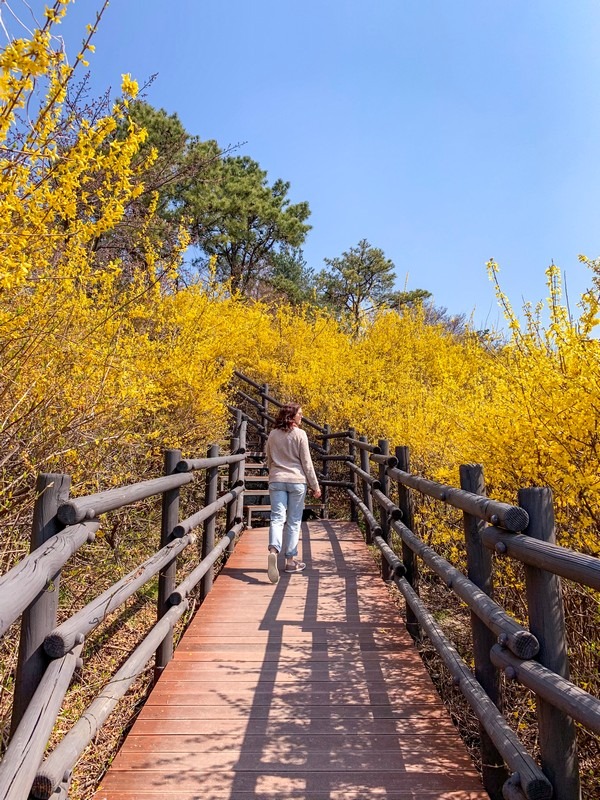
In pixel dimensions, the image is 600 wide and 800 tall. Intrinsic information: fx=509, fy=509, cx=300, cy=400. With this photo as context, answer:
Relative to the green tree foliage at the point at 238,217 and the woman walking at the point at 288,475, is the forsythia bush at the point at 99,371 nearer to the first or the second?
the woman walking at the point at 288,475

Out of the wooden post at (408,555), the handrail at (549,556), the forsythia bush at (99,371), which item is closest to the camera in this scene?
the handrail at (549,556)

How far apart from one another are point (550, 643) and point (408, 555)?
2106 millimetres

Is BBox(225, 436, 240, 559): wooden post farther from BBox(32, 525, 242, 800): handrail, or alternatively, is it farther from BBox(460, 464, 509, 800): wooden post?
BBox(460, 464, 509, 800): wooden post

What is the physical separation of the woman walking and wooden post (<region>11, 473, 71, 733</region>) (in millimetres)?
3156

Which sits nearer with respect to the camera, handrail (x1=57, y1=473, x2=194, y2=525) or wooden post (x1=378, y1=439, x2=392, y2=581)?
handrail (x1=57, y1=473, x2=194, y2=525)

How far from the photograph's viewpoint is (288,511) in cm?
477

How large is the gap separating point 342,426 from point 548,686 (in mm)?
8960

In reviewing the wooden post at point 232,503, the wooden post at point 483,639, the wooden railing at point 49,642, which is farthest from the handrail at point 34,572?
the wooden post at point 232,503

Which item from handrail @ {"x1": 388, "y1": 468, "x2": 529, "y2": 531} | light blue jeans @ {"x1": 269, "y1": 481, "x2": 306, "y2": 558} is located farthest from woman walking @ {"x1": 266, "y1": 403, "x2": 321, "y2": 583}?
handrail @ {"x1": 388, "y1": 468, "x2": 529, "y2": 531}

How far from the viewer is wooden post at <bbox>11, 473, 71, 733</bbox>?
55.7 inches

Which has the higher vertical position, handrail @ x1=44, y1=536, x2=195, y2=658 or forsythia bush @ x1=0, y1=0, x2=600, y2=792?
forsythia bush @ x1=0, y1=0, x2=600, y2=792

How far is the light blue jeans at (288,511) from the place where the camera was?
468 cm

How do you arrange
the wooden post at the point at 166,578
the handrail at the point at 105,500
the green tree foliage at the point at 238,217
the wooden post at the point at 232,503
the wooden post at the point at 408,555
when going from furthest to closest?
the green tree foliage at the point at 238,217 < the wooden post at the point at 232,503 < the wooden post at the point at 408,555 < the wooden post at the point at 166,578 < the handrail at the point at 105,500

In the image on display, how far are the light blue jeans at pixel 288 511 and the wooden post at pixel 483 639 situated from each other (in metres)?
2.51
